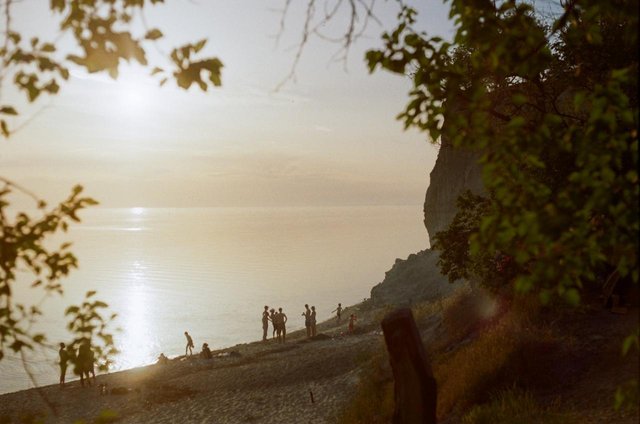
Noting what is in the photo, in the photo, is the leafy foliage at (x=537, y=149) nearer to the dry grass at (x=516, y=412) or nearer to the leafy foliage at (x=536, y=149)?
the leafy foliage at (x=536, y=149)

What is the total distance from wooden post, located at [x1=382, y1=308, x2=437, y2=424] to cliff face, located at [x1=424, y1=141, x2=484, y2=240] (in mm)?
26624

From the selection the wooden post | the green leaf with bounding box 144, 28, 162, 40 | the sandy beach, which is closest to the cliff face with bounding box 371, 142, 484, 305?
the sandy beach

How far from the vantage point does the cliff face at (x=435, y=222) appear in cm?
3675

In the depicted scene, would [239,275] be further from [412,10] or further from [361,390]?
[412,10]

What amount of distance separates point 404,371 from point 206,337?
67.8 metres

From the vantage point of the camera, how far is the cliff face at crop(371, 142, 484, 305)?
1447 inches

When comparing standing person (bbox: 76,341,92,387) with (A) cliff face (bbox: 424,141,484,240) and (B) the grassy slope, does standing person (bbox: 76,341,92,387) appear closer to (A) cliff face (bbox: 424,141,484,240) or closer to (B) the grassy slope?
(B) the grassy slope

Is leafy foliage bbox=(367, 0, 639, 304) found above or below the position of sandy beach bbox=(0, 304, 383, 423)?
above

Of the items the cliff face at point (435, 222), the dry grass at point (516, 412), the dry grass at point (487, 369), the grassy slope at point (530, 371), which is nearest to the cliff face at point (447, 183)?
the cliff face at point (435, 222)

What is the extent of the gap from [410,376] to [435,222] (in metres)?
33.8

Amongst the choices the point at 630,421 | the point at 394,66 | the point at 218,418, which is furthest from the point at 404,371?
the point at 218,418

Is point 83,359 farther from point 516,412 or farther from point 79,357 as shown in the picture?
point 516,412

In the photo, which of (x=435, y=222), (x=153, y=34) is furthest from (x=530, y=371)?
(x=435, y=222)

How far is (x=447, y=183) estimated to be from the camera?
3872 cm
